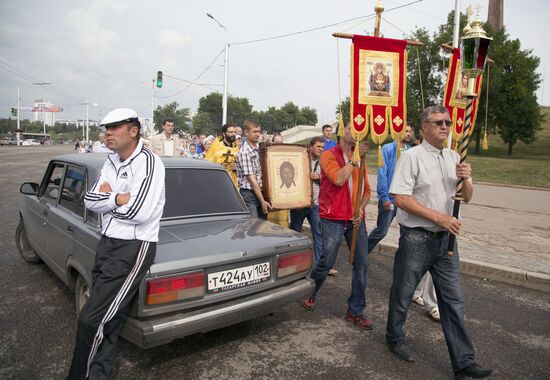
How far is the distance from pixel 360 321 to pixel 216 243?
169 centimetres

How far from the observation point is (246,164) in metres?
5.02

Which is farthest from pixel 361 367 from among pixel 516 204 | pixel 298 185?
pixel 516 204

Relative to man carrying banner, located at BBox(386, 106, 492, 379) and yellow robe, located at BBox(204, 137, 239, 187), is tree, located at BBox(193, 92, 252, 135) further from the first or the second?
man carrying banner, located at BBox(386, 106, 492, 379)

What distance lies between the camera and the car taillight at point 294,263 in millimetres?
3236

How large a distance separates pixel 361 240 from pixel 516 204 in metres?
10.9

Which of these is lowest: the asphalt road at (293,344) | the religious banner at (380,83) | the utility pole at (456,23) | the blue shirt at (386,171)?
the asphalt road at (293,344)

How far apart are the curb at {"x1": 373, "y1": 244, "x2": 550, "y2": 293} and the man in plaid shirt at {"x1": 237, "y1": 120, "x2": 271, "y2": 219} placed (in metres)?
3.02

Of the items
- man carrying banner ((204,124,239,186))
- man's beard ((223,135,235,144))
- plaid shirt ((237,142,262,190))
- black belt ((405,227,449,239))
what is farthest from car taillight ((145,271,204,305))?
man's beard ((223,135,235,144))

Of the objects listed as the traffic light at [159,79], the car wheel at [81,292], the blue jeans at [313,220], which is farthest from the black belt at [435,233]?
the traffic light at [159,79]

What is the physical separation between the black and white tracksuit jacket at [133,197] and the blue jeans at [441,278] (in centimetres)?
190

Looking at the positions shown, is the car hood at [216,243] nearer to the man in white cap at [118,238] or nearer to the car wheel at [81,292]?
the man in white cap at [118,238]

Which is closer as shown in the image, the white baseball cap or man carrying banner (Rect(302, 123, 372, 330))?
the white baseball cap

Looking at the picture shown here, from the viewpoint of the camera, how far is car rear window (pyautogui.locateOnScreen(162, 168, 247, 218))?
356 cm

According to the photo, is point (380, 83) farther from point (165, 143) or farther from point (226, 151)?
point (165, 143)
